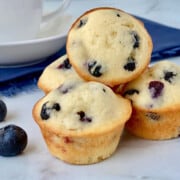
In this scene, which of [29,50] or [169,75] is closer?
[169,75]

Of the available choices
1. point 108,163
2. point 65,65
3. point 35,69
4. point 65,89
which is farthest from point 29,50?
point 108,163

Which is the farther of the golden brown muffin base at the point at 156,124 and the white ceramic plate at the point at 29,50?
the white ceramic plate at the point at 29,50

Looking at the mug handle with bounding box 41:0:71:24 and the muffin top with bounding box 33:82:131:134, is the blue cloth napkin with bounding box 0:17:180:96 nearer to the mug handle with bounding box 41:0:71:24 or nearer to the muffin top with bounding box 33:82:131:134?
the mug handle with bounding box 41:0:71:24

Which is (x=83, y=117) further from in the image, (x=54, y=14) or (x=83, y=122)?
(x=54, y=14)

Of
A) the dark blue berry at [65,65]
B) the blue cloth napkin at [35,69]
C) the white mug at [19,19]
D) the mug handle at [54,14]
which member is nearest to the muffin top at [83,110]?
the dark blue berry at [65,65]

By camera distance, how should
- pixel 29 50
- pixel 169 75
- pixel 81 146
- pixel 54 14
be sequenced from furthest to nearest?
pixel 54 14
pixel 29 50
pixel 169 75
pixel 81 146

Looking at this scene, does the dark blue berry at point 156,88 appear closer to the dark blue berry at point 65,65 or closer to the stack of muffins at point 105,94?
the stack of muffins at point 105,94

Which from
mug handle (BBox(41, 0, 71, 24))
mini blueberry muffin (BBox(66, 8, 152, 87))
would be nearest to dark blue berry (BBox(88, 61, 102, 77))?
mini blueberry muffin (BBox(66, 8, 152, 87))

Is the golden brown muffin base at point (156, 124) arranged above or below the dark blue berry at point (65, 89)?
below

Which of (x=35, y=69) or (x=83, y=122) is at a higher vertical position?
(x=83, y=122)
